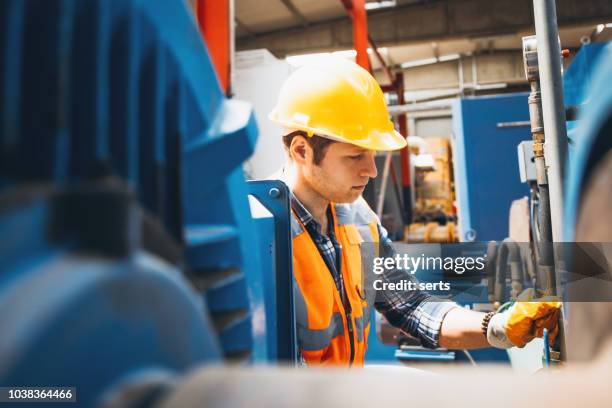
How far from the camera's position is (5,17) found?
281mm

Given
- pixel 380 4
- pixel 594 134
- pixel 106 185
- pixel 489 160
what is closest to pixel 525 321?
pixel 594 134

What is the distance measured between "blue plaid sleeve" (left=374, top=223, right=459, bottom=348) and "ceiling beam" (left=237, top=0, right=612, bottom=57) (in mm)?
6154

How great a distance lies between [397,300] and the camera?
5.09ft

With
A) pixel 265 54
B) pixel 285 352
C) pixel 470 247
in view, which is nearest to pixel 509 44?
pixel 265 54

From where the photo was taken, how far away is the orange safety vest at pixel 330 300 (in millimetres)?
1288

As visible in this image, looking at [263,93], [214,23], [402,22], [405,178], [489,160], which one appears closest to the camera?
[214,23]

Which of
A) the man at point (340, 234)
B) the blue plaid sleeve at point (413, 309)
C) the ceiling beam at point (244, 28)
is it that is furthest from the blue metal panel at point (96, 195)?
the ceiling beam at point (244, 28)

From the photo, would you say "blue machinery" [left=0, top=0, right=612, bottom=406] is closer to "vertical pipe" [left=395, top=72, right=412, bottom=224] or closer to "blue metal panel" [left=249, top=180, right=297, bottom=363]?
"blue metal panel" [left=249, top=180, right=297, bottom=363]

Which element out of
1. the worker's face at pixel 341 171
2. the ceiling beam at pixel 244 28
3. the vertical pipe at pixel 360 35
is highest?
the ceiling beam at pixel 244 28

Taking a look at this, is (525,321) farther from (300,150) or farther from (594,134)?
(594,134)

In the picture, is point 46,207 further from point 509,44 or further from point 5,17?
point 509,44

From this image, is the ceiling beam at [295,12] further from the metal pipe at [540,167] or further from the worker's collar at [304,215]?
the metal pipe at [540,167]

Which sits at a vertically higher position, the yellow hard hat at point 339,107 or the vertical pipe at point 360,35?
the vertical pipe at point 360,35

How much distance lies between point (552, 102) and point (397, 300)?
0.79 meters
